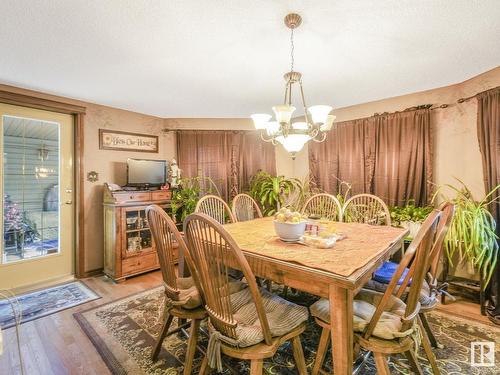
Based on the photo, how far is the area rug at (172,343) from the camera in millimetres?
1664

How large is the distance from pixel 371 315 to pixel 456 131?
2644 millimetres

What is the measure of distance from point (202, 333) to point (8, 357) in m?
1.35

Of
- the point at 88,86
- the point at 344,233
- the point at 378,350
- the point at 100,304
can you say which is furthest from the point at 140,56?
the point at 378,350

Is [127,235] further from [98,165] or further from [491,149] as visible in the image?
[491,149]

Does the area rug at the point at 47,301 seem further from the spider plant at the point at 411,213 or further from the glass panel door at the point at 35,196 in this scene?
the spider plant at the point at 411,213

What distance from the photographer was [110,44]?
1979 mm

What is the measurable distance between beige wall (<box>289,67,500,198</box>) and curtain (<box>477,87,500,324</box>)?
184 mm

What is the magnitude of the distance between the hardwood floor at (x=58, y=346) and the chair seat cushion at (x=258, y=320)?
3.36 feet

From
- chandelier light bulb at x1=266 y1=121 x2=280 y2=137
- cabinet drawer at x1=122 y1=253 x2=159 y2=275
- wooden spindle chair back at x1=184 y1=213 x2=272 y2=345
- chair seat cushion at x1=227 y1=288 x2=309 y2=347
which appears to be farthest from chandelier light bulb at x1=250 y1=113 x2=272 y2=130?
cabinet drawer at x1=122 y1=253 x2=159 y2=275

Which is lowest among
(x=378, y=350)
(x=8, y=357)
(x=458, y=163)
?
(x=8, y=357)

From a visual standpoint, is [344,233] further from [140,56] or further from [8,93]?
[8,93]

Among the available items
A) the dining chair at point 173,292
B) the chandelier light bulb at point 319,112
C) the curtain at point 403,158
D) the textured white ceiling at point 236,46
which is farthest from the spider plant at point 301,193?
the dining chair at point 173,292

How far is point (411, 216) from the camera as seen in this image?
2.91m

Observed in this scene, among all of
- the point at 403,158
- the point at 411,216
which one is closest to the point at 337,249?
the point at 411,216
